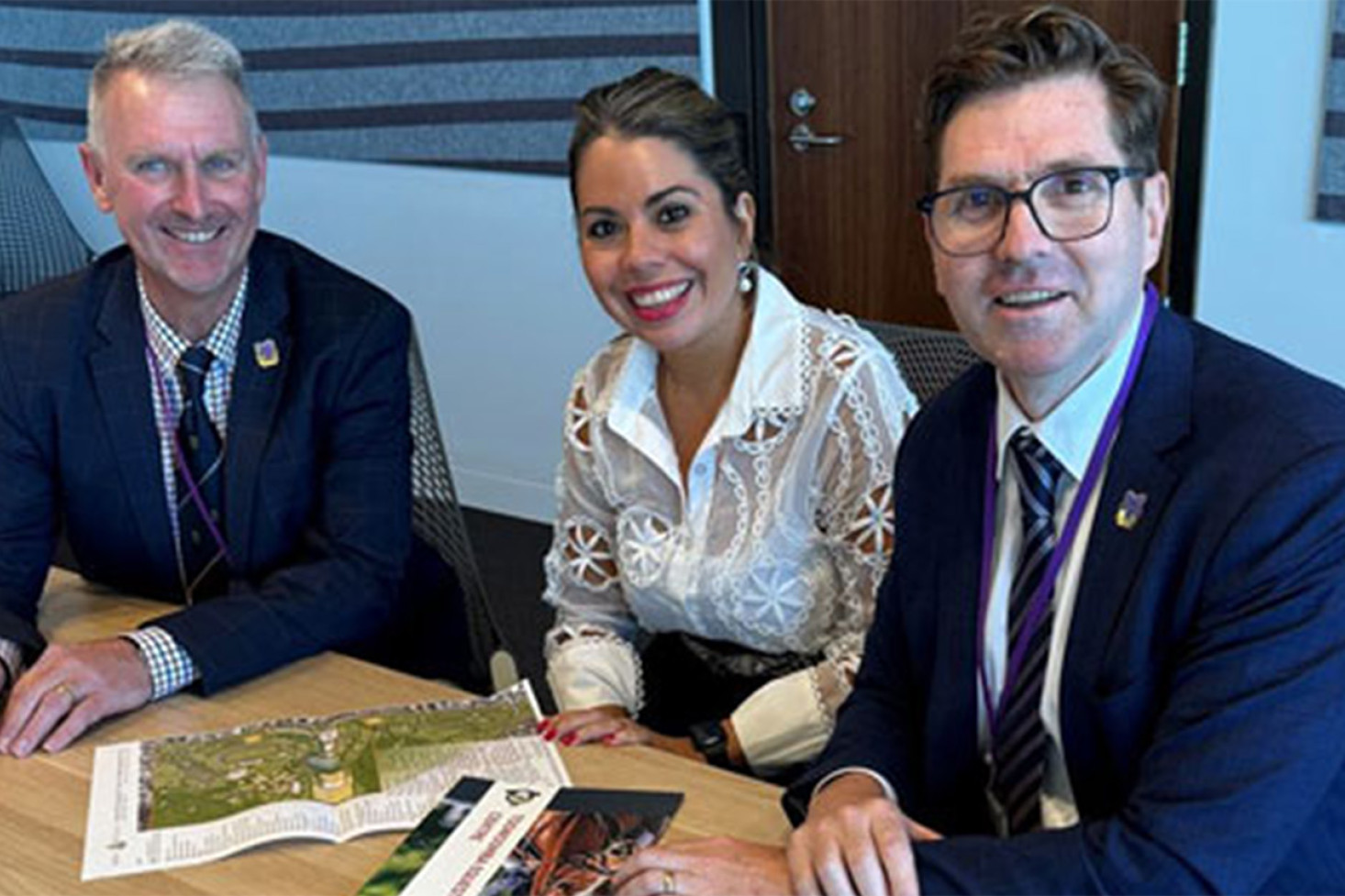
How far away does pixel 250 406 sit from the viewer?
1993 mm

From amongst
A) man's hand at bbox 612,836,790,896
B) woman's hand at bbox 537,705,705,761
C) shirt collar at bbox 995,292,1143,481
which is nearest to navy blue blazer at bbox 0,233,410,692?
woman's hand at bbox 537,705,705,761

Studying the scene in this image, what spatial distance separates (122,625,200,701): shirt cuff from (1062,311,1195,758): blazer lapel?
3.25 feet

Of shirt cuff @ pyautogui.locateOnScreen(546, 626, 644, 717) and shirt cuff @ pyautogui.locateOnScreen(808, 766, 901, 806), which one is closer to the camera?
shirt cuff @ pyautogui.locateOnScreen(808, 766, 901, 806)

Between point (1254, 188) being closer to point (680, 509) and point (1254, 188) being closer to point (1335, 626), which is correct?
point (680, 509)

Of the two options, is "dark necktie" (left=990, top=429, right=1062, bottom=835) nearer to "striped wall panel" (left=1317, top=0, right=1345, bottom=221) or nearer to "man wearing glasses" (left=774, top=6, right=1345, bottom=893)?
"man wearing glasses" (left=774, top=6, right=1345, bottom=893)

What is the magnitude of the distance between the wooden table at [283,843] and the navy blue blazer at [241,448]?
191mm

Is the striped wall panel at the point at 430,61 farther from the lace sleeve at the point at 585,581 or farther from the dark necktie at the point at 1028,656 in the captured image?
the dark necktie at the point at 1028,656

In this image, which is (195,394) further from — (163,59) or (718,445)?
(718,445)

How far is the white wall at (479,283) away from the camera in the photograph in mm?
4121

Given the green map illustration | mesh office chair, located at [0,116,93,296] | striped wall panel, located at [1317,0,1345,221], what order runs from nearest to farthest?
1. the green map illustration
2. striped wall panel, located at [1317,0,1345,221]
3. mesh office chair, located at [0,116,93,296]

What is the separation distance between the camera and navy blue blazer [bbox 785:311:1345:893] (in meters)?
1.19

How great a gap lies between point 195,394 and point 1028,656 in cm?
116

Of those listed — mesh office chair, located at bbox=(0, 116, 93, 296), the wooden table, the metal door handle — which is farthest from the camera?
mesh office chair, located at bbox=(0, 116, 93, 296)

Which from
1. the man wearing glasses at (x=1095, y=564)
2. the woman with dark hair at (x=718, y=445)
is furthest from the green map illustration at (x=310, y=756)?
the man wearing glasses at (x=1095, y=564)
